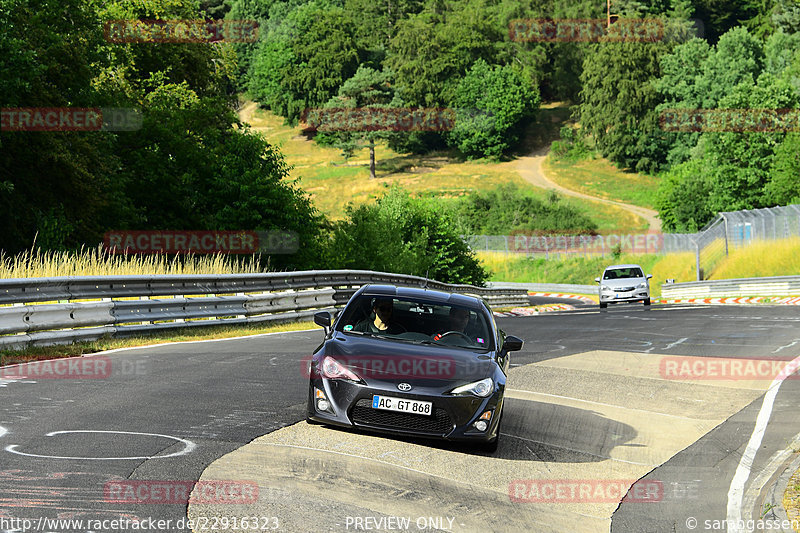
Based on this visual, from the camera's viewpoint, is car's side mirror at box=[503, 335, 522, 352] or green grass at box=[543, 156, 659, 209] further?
green grass at box=[543, 156, 659, 209]

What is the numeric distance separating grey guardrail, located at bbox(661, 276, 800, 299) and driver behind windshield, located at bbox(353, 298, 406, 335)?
37.7 meters

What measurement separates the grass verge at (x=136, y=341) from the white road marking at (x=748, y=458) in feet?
29.6

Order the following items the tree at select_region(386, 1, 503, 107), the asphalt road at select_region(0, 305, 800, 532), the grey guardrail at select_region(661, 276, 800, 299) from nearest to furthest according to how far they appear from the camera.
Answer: the asphalt road at select_region(0, 305, 800, 532) < the grey guardrail at select_region(661, 276, 800, 299) < the tree at select_region(386, 1, 503, 107)

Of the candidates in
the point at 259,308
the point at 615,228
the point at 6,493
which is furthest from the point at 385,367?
the point at 615,228

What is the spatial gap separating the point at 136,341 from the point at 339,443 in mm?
8845

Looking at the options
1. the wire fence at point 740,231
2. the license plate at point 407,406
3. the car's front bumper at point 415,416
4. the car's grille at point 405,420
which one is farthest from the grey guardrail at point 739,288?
the license plate at point 407,406

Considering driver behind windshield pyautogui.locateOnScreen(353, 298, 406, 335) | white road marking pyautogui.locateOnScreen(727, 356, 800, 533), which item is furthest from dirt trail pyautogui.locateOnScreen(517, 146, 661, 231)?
driver behind windshield pyautogui.locateOnScreen(353, 298, 406, 335)

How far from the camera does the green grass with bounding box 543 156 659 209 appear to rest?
107188mm

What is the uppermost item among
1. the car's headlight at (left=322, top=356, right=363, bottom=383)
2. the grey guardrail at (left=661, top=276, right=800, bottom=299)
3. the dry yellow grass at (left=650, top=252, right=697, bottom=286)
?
the car's headlight at (left=322, top=356, right=363, bottom=383)

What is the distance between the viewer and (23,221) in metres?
29.0

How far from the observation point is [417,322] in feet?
34.3

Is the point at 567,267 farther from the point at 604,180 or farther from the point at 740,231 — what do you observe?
the point at 604,180

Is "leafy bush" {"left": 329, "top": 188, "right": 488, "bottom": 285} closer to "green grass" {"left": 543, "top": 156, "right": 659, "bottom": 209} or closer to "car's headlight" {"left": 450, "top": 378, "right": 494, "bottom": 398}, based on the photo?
"car's headlight" {"left": 450, "top": 378, "right": 494, "bottom": 398}

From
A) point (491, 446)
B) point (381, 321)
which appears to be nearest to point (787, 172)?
point (381, 321)
